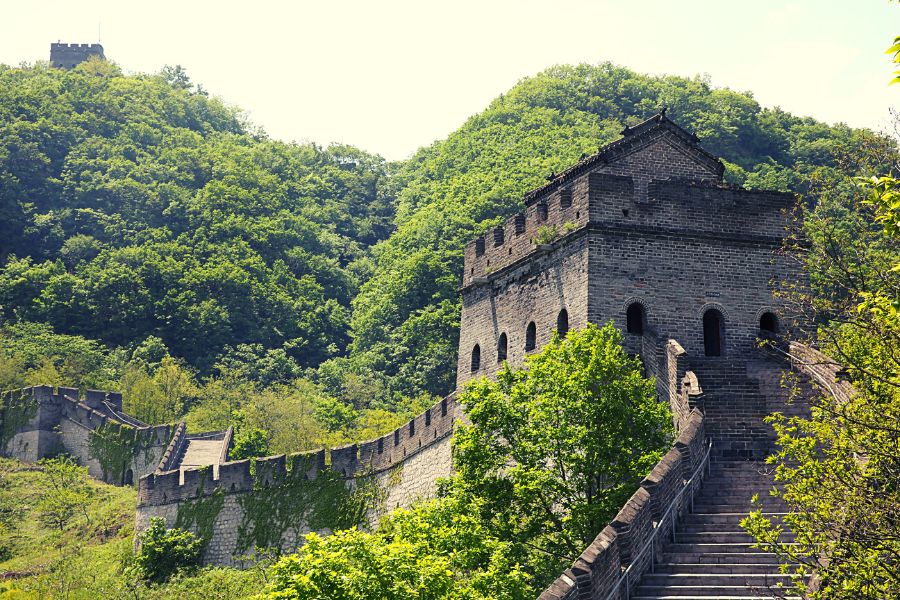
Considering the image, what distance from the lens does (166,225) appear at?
3041 inches

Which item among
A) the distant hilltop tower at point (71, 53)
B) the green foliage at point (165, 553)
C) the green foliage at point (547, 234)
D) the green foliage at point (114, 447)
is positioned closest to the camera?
the green foliage at point (547, 234)

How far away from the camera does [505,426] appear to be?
19.7m

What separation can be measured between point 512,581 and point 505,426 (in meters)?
3.59

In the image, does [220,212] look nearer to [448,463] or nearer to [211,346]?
[211,346]

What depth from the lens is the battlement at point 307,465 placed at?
2917 centimetres

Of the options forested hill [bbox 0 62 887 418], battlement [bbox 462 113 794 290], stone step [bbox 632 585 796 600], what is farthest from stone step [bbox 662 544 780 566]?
forested hill [bbox 0 62 887 418]

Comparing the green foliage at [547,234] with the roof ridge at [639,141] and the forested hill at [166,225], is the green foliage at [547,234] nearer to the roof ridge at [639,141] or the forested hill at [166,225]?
the roof ridge at [639,141]

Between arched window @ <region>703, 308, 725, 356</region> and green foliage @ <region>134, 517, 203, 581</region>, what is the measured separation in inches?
707

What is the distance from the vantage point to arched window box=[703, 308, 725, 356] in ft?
74.4

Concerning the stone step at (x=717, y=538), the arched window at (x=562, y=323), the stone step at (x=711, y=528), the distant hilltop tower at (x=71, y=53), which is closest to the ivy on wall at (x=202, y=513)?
the arched window at (x=562, y=323)

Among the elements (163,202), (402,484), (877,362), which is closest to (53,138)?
(163,202)

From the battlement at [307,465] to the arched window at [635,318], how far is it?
19.6 ft

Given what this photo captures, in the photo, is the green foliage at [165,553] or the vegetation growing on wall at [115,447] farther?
the vegetation growing on wall at [115,447]

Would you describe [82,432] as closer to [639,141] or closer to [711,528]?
[639,141]
